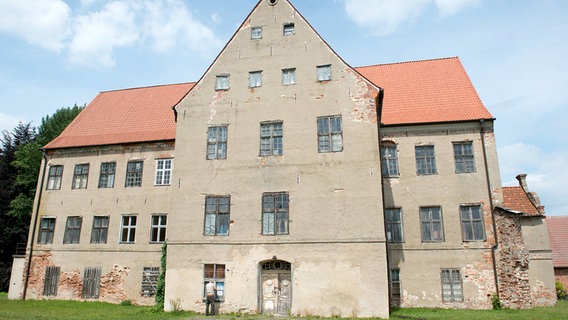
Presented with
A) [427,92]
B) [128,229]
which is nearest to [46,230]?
[128,229]

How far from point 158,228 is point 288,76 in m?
10.9

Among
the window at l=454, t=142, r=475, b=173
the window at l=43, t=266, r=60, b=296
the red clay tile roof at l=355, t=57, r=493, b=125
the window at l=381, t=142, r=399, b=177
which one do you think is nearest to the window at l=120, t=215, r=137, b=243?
the window at l=43, t=266, r=60, b=296

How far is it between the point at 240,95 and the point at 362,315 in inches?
419

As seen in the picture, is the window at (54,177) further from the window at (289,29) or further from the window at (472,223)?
the window at (472,223)

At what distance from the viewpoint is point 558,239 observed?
33438 mm

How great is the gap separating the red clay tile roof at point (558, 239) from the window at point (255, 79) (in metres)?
27.5

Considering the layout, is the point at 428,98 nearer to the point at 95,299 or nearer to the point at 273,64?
the point at 273,64

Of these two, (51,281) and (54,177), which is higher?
(54,177)

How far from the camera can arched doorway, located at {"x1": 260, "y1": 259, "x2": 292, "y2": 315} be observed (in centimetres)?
1612

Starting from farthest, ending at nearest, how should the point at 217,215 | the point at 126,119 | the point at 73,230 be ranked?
the point at 126,119
the point at 73,230
the point at 217,215

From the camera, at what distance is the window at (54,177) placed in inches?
960

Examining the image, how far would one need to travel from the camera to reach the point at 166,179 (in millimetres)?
22766

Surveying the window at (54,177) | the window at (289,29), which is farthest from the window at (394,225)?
the window at (54,177)

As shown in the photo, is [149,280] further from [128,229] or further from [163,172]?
[163,172]
